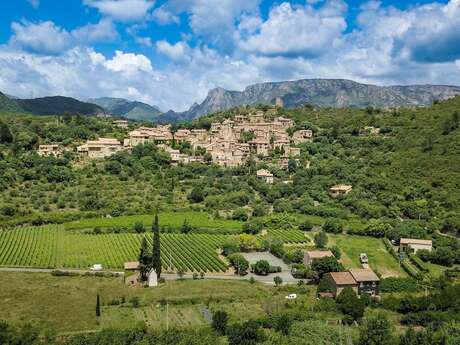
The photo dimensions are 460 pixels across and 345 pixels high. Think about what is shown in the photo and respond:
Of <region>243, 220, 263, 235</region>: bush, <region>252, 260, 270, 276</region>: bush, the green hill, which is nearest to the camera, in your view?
<region>252, 260, 270, 276</region>: bush

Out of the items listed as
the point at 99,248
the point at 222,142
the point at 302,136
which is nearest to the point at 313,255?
the point at 99,248

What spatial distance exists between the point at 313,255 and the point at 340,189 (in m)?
24.8

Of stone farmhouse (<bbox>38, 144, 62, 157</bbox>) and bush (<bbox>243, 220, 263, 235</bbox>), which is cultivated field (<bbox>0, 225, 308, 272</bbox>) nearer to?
bush (<bbox>243, 220, 263, 235</bbox>)

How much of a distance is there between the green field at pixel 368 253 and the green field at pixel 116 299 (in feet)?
36.2

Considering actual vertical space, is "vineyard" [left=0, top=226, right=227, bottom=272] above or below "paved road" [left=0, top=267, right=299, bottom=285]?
above

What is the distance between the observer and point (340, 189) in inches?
2847

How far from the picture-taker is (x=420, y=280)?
154 ft

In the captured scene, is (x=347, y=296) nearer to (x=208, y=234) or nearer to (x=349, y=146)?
(x=208, y=234)

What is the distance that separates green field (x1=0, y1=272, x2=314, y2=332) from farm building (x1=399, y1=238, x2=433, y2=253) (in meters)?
17.3

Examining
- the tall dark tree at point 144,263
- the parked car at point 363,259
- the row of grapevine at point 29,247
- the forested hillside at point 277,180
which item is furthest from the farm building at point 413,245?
the row of grapevine at point 29,247

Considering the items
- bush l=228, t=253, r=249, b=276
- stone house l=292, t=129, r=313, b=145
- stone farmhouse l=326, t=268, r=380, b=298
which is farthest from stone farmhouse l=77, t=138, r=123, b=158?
stone farmhouse l=326, t=268, r=380, b=298

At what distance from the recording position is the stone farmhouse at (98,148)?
8494 cm

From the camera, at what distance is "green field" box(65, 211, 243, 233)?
59.5m

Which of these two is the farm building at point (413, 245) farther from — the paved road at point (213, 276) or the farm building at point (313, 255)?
the paved road at point (213, 276)
